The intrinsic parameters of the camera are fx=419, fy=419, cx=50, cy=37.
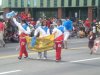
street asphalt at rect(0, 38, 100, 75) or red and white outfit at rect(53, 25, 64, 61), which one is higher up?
red and white outfit at rect(53, 25, 64, 61)

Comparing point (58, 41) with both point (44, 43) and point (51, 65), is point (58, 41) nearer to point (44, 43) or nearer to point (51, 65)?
point (44, 43)

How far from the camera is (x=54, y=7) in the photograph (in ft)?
302

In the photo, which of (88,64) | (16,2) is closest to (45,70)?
(88,64)

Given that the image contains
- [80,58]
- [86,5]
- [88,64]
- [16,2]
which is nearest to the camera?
[88,64]

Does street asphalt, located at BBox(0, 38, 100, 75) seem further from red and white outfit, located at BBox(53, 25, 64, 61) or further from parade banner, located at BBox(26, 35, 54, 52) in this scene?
parade banner, located at BBox(26, 35, 54, 52)

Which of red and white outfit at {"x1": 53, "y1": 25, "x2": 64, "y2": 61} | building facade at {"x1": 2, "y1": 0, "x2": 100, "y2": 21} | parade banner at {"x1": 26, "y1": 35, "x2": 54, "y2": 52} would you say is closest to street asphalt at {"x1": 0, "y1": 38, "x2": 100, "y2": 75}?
red and white outfit at {"x1": 53, "y1": 25, "x2": 64, "y2": 61}

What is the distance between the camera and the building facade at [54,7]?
290 feet

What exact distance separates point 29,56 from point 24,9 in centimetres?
7443

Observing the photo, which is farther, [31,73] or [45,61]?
[45,61]

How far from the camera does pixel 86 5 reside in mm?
88500

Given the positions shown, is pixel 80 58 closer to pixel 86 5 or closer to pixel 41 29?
pixel 41 29

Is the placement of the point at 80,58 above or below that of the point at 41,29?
below

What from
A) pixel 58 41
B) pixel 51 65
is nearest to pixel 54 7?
pixel 58 41

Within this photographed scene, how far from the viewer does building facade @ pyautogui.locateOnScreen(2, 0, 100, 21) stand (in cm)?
8841
